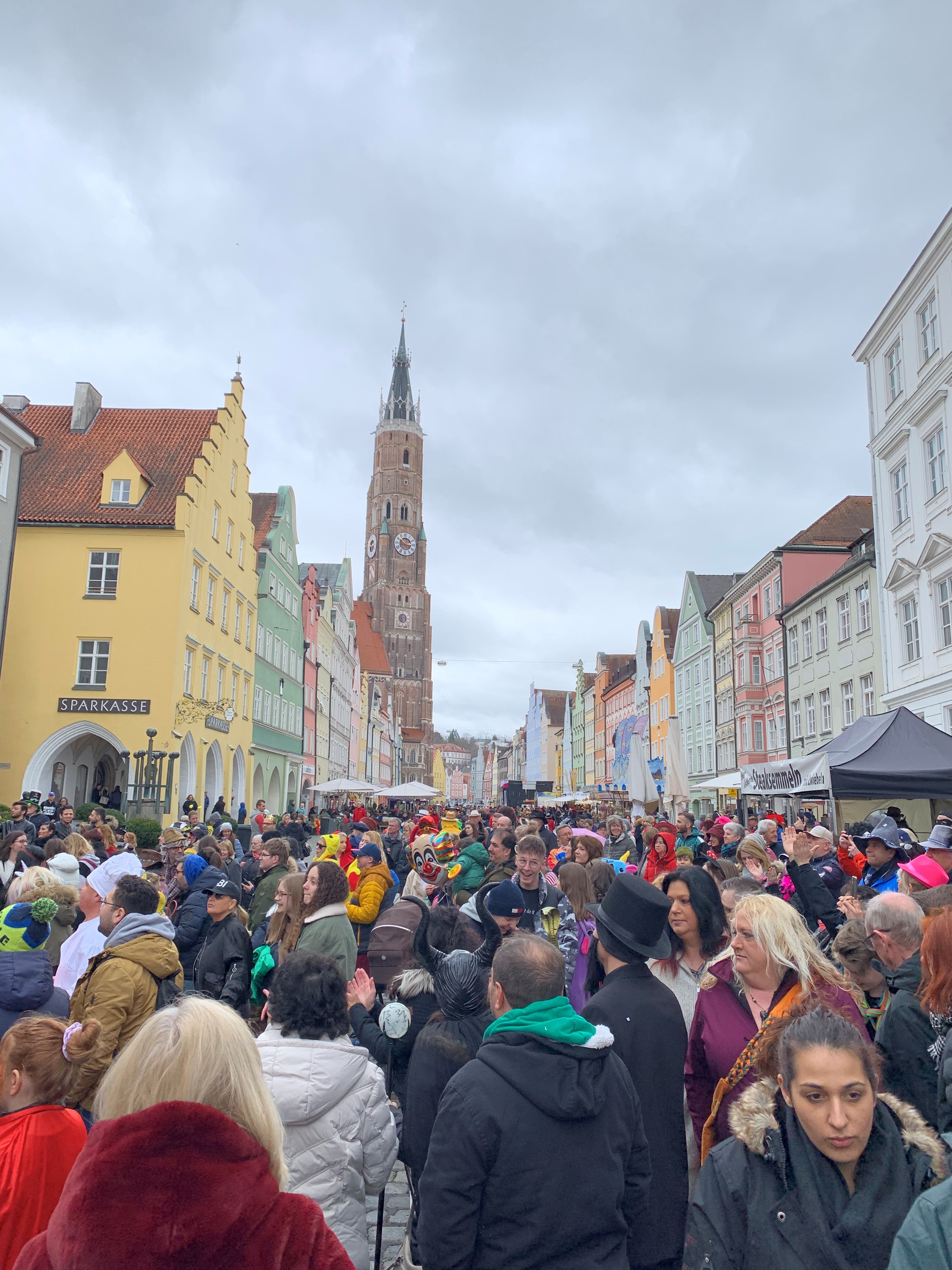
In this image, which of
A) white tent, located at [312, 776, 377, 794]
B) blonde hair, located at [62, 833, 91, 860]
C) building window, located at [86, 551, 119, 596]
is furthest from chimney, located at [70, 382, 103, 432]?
blonde hair, located at [62, 833, 91, 860]

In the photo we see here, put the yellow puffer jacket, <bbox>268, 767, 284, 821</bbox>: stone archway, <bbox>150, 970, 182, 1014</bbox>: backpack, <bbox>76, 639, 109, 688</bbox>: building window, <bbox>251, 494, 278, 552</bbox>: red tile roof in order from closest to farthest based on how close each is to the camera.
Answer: <bbox>150, 970, 182, 1014</bbox>: backpack → the yellow puffer jacket → <bbox>76, 639, 109, 688</bbox>: building window → <bbox>251, 494, 278, 552</bbox>: red tile roof → <bbox>268, 767, 284, 821</bbox>: stone archway

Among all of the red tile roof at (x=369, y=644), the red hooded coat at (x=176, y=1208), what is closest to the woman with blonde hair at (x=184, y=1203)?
the red hooded coat at (x=176, y=1208)

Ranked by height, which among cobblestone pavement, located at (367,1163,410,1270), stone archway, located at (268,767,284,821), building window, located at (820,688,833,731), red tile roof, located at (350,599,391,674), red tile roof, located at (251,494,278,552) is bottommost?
cobblestone pavement, located at (367,1163,410,1270)

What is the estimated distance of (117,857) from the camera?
685 centimetres

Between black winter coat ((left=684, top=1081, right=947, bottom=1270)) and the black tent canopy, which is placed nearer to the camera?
black winter coat ((left=684, top=1081, right=947, bottom=1270))

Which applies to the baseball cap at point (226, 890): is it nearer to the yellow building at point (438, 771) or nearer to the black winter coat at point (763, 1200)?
the black winter coat at point (763, 1200)

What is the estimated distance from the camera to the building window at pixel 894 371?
79.4 ft

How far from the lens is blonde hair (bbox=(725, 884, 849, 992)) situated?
3.51 metres

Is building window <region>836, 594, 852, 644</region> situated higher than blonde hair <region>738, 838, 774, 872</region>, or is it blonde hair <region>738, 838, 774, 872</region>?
building window <region>836, 594, 852, 644</region>

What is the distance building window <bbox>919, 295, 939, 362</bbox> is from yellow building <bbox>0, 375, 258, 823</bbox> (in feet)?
69.5

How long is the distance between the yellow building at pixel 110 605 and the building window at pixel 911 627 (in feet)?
66.9

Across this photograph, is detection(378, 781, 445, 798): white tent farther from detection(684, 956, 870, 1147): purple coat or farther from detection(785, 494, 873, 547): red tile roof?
detection(684, 956, 870, 1147): purple coat

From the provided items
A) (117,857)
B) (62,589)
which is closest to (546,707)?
(62,589)

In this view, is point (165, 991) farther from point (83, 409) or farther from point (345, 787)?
point (83, 409)
